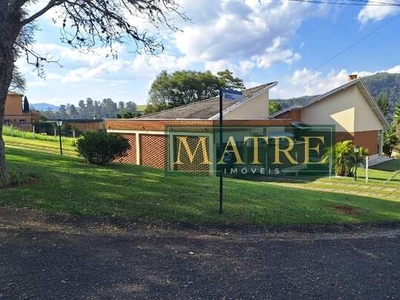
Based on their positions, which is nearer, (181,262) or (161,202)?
(181,262)

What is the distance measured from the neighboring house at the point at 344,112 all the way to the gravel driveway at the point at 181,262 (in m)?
23.1

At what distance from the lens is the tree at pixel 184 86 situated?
5122 centimetres

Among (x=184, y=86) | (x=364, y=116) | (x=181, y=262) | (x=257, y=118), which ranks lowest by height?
(x=181, y=262)

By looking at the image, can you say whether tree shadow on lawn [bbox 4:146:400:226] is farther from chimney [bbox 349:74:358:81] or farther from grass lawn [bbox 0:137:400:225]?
chimney [bbox 349:74:358:81]

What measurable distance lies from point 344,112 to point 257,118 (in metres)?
8.42

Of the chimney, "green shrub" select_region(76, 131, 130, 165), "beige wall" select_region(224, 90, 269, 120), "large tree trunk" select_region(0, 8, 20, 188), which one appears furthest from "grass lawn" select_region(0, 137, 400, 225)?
the chimney

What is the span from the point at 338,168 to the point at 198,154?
8509 millimetres

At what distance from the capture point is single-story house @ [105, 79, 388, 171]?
18438mm

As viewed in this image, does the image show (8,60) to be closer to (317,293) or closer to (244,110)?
(317,293)

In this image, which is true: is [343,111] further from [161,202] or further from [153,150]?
[161,202]

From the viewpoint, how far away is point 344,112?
27000mm

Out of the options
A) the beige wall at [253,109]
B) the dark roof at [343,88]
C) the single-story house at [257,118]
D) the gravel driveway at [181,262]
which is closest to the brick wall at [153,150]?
the single-story house at [257,118]

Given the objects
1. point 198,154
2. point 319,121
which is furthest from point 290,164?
point 319,121

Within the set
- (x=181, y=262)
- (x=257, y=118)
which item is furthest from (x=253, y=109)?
(x=181, y=262)
